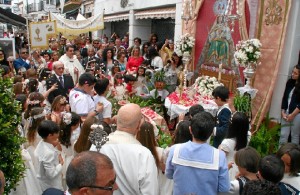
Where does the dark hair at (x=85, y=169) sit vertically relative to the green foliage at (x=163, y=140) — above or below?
above

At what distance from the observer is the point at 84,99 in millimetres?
5379

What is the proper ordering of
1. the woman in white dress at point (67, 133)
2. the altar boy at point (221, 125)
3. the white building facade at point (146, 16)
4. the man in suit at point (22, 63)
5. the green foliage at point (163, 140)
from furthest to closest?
the white building facade at point (146, 16) < the man in suit at point (22, 63) < the green foliage at point (163, 140) < the altar boy at point (221, 125) < the woman in white dress at point (67, 133)

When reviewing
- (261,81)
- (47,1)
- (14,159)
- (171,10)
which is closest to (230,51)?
(261,81)

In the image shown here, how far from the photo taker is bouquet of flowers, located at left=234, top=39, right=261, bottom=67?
22.9ft

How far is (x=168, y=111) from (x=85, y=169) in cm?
575

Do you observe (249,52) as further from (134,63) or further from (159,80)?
(134,63)

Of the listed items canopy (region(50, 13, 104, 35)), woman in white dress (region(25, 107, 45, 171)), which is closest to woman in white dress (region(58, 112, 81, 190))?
woman in white dress (region(25, 107, 45, 171))

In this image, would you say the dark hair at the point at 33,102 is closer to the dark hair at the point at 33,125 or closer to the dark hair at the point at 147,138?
the dark hair at the point at 33,125

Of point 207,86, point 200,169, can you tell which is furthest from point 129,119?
point 207,86

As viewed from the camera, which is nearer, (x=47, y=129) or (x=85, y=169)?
(x=85, y=169)

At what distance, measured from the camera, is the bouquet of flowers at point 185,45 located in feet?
30.8

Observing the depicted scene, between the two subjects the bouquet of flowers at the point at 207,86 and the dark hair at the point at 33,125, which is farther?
the bouquet of flowers at the point at 207,86

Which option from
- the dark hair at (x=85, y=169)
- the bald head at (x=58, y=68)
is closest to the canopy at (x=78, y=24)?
the bald head at (x=58, y=68)

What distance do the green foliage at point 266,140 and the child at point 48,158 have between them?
4022 millimetres
